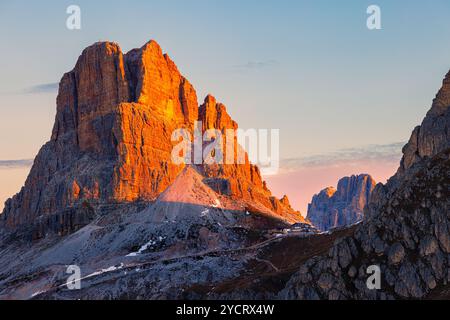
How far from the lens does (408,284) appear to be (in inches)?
7525

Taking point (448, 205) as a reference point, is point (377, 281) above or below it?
below

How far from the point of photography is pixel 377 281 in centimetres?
19550
